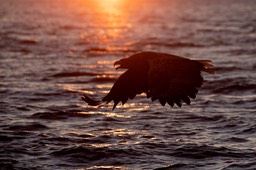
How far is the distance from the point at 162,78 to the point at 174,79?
22cm

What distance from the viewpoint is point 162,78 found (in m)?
10.3

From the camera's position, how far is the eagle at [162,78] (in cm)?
995

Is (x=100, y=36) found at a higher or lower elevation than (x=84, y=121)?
higher

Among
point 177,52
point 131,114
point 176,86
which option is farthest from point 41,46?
point 176,86

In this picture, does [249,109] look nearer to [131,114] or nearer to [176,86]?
[131,114]

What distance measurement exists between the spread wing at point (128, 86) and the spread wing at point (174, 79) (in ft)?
1.92

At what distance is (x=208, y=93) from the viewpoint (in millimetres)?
20094

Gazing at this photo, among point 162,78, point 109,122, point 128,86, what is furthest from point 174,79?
point 109,122

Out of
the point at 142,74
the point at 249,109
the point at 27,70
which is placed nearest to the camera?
the point at 142,74

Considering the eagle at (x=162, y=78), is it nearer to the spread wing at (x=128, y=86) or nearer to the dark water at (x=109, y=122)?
the spread wing at (x=128, y=86)

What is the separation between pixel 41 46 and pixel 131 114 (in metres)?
18.8

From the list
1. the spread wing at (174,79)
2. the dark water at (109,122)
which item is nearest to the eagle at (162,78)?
the spread wing at (174,79)

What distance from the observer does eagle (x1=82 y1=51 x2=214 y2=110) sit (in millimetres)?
9945

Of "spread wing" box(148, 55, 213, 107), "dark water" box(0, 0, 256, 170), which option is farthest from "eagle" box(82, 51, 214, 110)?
"dark water" box(0, 0, 256, 170)
